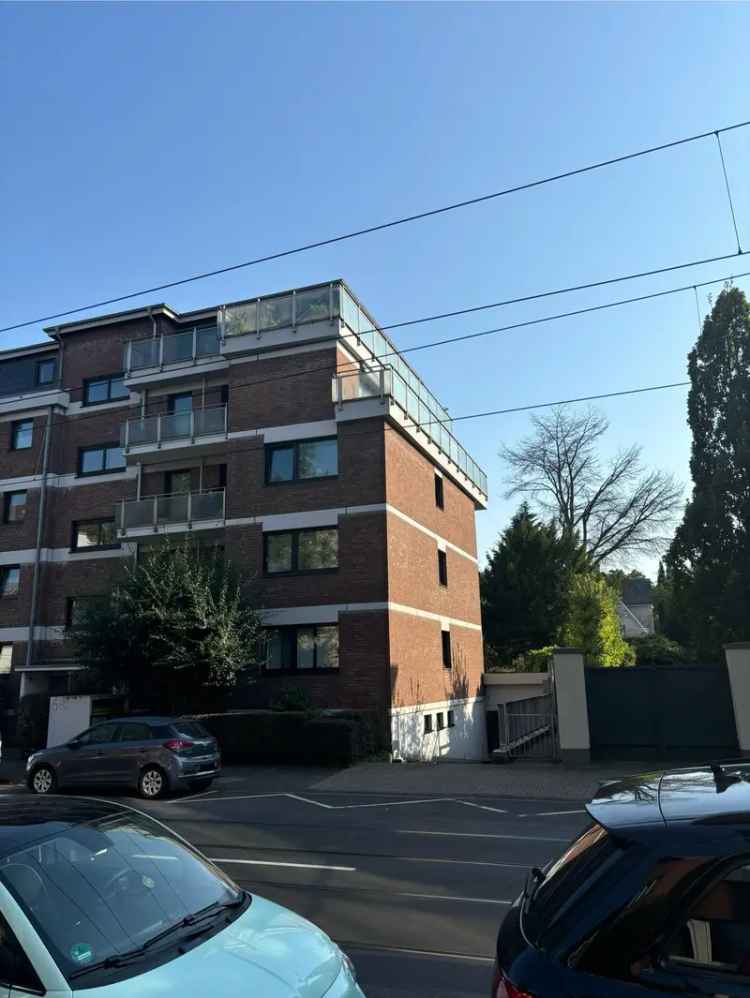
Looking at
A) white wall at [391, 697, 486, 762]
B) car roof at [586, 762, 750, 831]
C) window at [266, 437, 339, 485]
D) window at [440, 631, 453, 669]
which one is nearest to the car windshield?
car roof at [586, 762, 750, 831]

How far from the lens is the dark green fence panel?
15.6 m

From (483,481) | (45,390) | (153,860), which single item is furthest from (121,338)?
(153,860)

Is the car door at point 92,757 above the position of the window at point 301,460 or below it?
below

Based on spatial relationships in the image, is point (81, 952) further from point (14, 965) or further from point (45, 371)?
point (45, 371)

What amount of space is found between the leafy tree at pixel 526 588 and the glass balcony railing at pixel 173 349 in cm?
1900

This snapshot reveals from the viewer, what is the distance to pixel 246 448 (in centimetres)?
2352

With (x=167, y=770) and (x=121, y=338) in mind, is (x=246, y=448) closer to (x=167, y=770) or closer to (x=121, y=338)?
(x=121, y=338)

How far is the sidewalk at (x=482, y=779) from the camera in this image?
13758 mm

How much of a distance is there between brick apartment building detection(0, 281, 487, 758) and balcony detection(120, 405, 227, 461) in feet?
0.23

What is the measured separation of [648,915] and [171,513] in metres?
23.1

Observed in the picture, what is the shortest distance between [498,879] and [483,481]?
86.2ft

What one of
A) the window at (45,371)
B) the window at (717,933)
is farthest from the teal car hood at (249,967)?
the window at (45,371)

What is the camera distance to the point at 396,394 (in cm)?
2294

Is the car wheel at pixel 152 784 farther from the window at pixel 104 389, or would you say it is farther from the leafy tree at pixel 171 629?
the window at pixel 104 389
